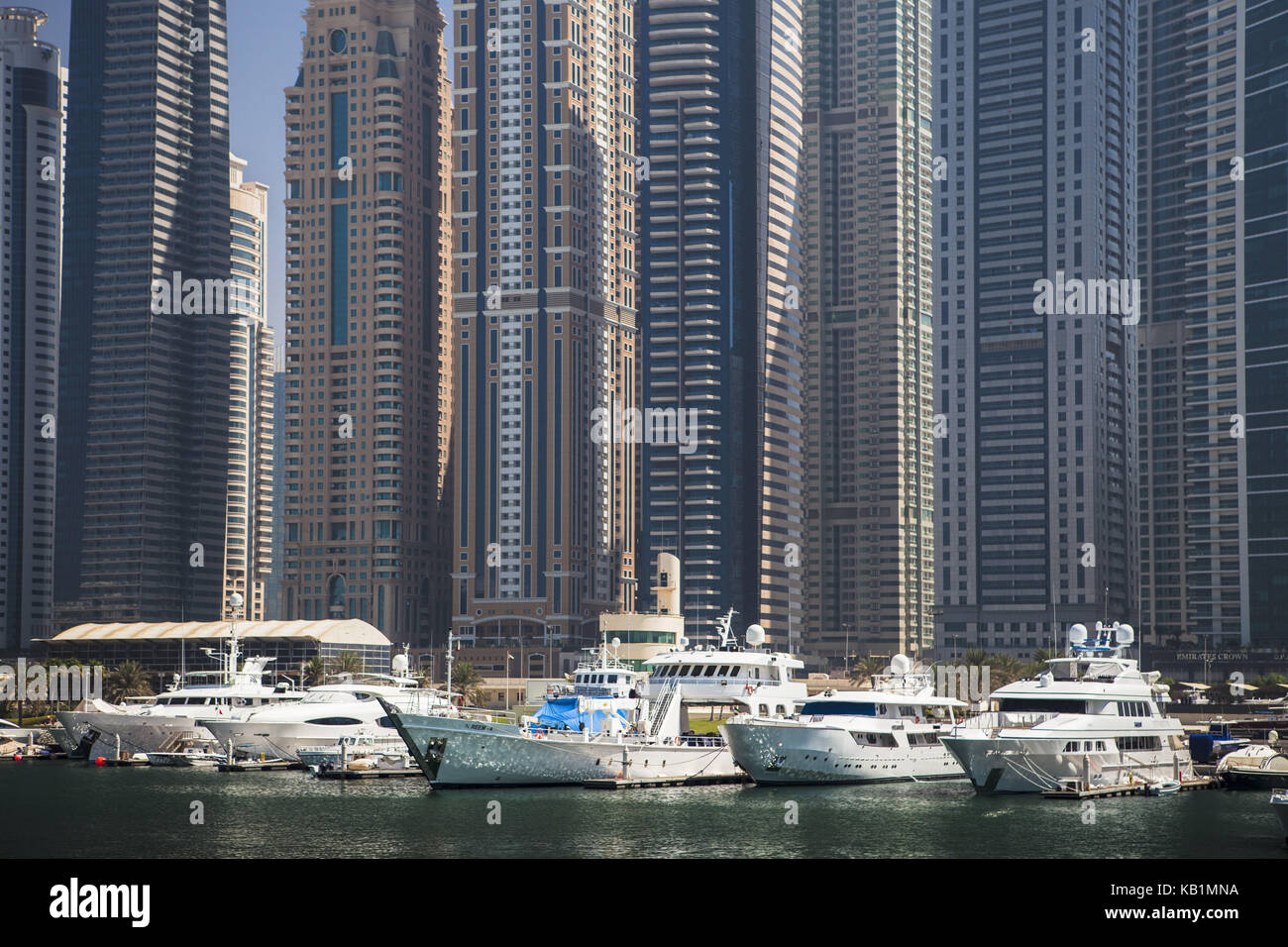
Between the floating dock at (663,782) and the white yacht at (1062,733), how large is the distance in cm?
1552

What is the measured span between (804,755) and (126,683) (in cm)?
10490

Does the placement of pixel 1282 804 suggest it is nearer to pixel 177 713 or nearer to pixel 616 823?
pixel 616 823

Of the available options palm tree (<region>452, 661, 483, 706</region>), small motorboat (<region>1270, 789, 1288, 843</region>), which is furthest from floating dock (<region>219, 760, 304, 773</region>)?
small motorboat (<region>1270, 789, 1288, 843</region>)

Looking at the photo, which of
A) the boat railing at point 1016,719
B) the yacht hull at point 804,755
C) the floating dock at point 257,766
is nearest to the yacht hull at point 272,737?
the floating dock at point 257,766

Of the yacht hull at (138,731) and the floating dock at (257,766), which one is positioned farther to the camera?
the yacht hull at (138,731)

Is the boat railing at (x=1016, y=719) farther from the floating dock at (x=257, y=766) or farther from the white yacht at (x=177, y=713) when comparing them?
the white yacht at (x=177, y=713)

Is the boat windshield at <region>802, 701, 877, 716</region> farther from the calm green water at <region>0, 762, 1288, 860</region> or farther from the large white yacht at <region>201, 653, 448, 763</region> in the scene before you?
the large white yacht at <region>201, 653, 448, 763</region>

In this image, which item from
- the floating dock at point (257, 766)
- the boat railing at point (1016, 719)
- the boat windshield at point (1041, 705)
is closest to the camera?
the boat railing at point (1016, 719)

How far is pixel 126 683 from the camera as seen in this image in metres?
173

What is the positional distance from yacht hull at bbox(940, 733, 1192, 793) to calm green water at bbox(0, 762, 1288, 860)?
4.67 feet

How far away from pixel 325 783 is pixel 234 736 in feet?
59.7

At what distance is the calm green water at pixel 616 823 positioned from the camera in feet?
210

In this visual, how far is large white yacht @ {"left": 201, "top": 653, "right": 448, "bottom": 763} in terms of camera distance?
113 m
